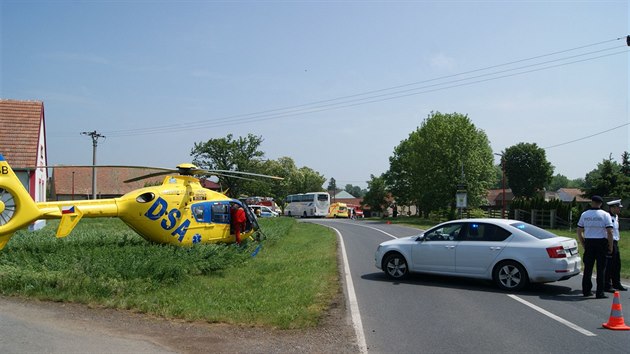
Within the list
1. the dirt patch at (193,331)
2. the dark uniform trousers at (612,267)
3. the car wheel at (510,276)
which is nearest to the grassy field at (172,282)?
the dirt patch at (193,331)

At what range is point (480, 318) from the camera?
28.1ft

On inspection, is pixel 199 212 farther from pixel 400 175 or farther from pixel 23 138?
pixel 400 175

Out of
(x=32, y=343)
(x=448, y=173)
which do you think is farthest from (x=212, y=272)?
(x=448, y=173)

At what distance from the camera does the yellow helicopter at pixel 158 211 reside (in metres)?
11.2

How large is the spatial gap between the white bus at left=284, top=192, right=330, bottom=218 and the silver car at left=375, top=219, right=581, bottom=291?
54139 mm

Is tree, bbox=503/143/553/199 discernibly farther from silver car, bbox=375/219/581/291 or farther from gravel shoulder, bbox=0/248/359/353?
gravel shoulder, bbox=0/248/359/353

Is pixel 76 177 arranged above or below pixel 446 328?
above

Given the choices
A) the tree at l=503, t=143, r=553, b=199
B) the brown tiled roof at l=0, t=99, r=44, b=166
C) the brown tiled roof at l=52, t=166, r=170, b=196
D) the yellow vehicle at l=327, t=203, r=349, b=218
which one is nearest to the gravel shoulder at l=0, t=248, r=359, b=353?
the brown tiled roof at l=0, t=99, r=44, b=166

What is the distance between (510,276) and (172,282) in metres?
7.04

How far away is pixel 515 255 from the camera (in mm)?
10898

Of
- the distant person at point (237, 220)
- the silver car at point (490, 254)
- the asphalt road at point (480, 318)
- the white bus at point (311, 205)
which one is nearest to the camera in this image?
the asphalt road at point (480, 318)

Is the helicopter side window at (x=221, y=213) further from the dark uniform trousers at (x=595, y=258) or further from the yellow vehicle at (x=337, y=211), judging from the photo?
the yellow vehicle at (x=337, y=211)

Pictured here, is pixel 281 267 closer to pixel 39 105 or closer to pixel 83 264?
pixel 83 264

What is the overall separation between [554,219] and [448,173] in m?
16.2
